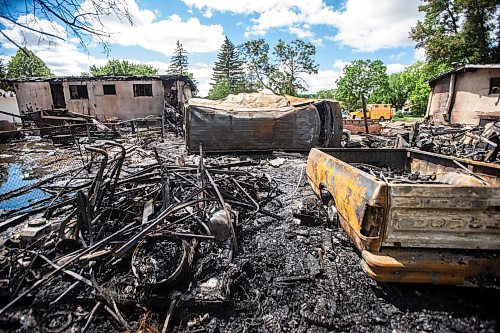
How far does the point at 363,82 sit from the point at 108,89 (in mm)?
45148

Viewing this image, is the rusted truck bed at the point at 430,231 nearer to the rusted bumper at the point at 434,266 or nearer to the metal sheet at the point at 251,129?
the rusted bumper at the point at 434,266

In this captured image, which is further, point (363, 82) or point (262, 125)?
point (363, 82)

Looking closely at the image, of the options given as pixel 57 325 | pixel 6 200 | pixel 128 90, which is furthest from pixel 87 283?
pixel 128 90

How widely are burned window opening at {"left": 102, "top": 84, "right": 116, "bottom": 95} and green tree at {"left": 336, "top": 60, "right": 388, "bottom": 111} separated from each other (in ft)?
132

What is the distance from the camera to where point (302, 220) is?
158 inches

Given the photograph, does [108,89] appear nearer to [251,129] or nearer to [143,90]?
[143,90]

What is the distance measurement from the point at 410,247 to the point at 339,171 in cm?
113

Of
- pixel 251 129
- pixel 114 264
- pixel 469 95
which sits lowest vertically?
pixel 114 264

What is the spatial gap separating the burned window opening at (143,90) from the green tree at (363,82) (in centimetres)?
3809

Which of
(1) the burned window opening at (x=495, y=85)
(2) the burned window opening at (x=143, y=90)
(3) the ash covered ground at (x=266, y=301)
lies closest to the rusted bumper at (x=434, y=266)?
(3) the ash covered ground at (x=266, y=301)

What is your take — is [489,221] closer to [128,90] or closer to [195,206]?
[195,206]

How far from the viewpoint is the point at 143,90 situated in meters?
20.3

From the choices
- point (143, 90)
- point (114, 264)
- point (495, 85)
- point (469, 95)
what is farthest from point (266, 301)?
point (469, 95)

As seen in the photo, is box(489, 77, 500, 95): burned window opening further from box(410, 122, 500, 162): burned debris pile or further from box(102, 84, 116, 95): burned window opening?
box(102, 84, 116, 95): burned window opening
